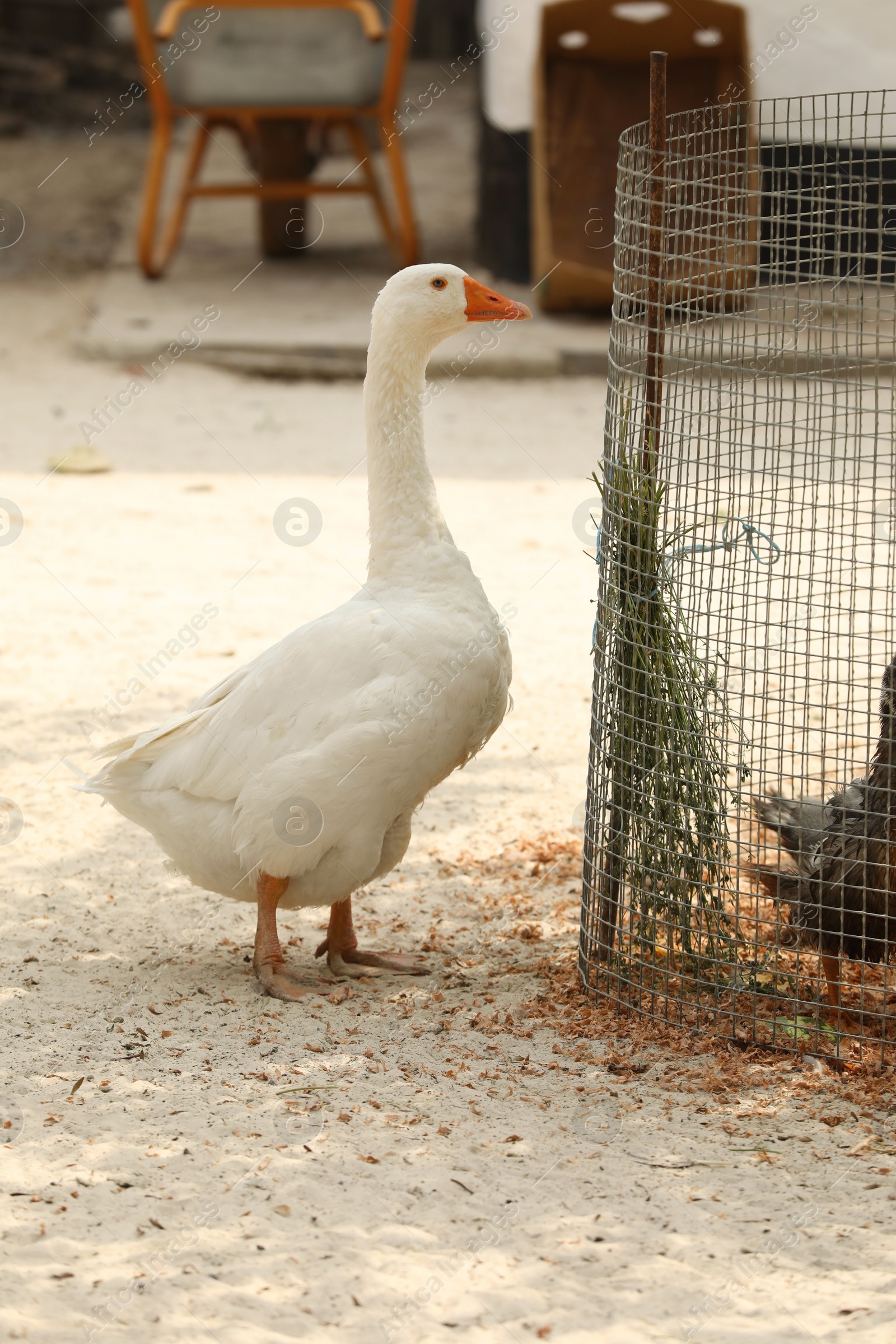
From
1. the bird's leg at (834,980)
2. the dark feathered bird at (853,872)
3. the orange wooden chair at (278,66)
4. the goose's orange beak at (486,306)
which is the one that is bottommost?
the bird's leg at (834,980)

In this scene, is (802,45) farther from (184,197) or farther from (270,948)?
(270,948)

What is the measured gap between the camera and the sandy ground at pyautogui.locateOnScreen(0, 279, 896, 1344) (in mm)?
2402

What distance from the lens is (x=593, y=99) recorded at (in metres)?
9.70

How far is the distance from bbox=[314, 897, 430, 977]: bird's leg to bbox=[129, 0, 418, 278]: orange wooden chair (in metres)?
6.82

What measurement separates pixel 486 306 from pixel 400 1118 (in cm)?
199

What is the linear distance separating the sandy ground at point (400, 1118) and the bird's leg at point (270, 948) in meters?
0.04

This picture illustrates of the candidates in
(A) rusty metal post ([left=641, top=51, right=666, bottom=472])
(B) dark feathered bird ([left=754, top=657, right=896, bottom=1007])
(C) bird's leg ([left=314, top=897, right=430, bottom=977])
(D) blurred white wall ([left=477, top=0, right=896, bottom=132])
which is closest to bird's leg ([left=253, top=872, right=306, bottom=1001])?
(C) bird's leg ([left=314, top=897, right=430, bottom=977])

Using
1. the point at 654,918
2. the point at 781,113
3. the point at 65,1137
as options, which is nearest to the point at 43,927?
the point at 65,1137

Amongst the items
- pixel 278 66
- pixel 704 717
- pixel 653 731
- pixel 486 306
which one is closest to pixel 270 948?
pixel 653 731

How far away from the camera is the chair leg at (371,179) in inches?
381

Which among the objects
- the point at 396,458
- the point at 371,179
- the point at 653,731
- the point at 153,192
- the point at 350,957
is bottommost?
the point at 350,957

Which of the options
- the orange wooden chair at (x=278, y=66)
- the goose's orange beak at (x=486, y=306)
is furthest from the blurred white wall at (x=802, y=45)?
the goose's orange beak at (x=486, y=306)

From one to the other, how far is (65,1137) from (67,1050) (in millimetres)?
359

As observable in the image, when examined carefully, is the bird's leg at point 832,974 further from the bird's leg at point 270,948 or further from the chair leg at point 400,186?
the chair leg at point 400,186
